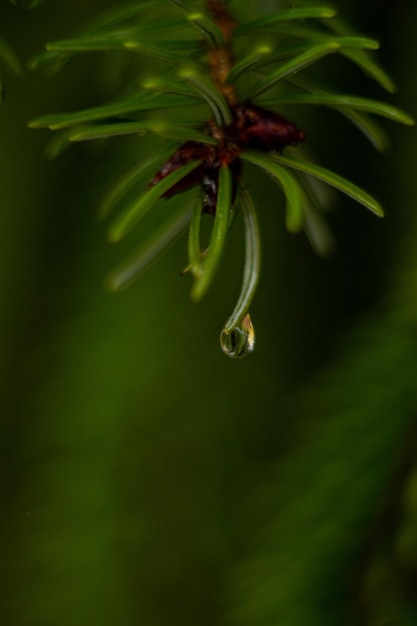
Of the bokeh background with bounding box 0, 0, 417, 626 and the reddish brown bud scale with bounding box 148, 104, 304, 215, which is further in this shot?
the bokeh background with bounding box 0, 0, 417, 626

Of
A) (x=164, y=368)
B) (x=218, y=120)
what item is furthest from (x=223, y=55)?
(x=164, y=368)

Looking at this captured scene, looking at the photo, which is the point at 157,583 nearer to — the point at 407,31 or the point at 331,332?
the point at 331,332

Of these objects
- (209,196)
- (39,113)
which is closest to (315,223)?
(209,196)

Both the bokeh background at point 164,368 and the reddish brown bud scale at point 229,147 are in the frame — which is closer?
the reddish brown bud scale at point 229,147

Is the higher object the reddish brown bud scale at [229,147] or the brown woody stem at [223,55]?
the brown woody stem at [223,55]

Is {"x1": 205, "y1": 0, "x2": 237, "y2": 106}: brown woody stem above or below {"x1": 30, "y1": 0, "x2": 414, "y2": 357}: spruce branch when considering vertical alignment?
above

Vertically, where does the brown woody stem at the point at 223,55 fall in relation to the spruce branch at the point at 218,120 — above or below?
above

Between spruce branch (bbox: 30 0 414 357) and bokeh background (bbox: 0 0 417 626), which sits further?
bokeh background (bbox: 0 0 417 626)

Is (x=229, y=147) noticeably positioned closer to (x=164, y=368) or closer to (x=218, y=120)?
(x=218, y=120)
